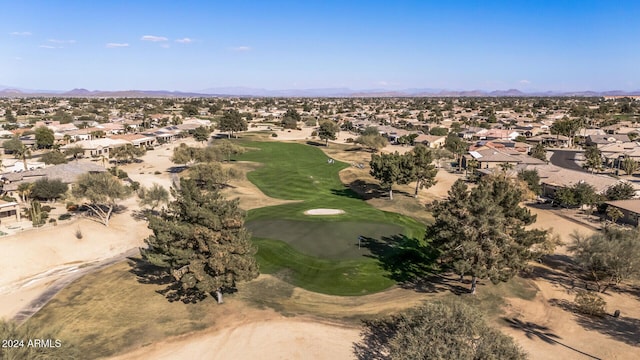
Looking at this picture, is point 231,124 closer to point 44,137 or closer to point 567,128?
point 44,137

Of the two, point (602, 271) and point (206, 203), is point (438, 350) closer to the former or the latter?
point (206, 203)

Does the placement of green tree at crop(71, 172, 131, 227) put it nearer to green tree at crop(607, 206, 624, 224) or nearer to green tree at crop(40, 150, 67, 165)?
green tree at crop(40, 150, 67, 165)

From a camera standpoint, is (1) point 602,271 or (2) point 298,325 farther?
(1) point 602,271

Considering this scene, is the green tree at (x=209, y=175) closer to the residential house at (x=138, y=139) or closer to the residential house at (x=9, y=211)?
the residential house at (x=9, y=211)

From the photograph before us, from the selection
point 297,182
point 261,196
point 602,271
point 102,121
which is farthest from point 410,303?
point 102,121

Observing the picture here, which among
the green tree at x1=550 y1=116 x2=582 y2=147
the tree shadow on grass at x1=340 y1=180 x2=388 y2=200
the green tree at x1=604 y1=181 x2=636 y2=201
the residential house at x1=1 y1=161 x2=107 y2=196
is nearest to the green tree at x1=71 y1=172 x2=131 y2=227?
the residential house at x1=1 y1=161 x2=107 y2=196

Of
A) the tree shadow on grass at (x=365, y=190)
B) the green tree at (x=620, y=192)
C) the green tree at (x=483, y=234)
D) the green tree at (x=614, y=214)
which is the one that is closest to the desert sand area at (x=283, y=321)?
the green tree at (x=483, y=234)
